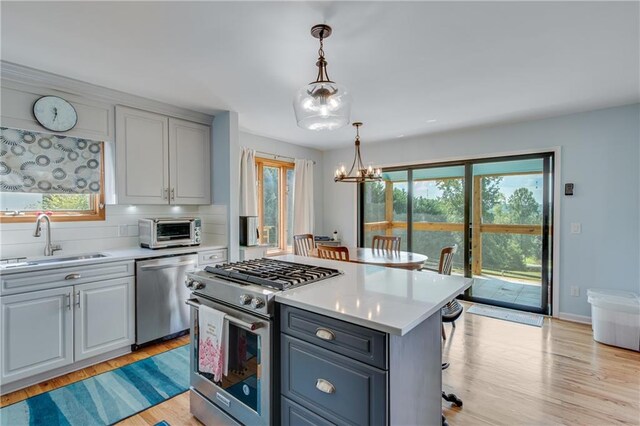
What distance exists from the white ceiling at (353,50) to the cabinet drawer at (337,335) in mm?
1667

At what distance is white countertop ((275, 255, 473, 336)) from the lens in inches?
48.3

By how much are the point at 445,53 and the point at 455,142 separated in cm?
251

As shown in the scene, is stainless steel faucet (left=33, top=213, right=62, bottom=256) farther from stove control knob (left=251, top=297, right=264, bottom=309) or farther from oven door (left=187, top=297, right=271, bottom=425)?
stove control knob (left=251, top=297, right=264, bottom=309)

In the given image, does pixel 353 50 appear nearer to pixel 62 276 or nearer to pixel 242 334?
pixel 242 334

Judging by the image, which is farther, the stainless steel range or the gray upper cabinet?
the gray upper cabinet

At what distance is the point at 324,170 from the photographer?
5.99 meters

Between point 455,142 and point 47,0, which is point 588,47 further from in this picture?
point 47,0

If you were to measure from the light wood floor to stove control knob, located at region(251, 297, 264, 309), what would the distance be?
108 cm

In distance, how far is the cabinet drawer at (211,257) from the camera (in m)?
3.38

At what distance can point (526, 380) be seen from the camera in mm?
2441

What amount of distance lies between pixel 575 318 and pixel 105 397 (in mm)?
4835

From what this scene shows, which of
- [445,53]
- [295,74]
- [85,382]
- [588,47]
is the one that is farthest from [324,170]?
[85,382]

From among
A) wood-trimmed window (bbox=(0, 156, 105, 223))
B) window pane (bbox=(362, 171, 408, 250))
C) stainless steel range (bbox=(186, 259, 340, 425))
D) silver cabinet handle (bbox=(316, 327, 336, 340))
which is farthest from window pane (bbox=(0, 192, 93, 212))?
window pane (bbox=(362, 171, 408, 250))

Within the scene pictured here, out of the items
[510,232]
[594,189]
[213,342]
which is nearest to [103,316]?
[213,342]
